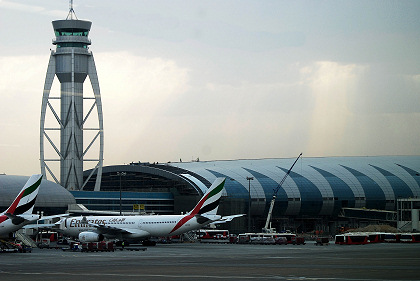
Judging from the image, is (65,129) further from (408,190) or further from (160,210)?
(408,190)

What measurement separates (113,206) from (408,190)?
67559mm

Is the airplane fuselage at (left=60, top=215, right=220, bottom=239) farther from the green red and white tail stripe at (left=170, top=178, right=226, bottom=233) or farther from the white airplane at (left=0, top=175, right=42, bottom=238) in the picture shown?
the white airplane at (left=0, top=175, right=42, bottom=238)

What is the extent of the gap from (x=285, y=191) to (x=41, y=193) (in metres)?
56.1

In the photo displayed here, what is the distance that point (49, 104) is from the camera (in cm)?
18250

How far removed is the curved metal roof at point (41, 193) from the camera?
134m

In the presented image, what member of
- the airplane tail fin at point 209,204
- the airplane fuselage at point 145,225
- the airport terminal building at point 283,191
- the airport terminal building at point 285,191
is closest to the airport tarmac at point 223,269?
the airplane tail fin at point 209,204

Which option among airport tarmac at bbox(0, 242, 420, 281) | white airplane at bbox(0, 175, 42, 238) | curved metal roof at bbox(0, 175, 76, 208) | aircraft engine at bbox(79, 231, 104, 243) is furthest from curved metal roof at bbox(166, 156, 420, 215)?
airport tarmac at bbox(0, 242, 420, 281)

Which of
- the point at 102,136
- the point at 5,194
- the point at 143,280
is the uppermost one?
the point at 102,136

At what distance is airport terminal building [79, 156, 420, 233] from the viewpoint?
165000 mm

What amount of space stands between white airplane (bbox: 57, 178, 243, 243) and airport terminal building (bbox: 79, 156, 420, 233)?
63.7 meters

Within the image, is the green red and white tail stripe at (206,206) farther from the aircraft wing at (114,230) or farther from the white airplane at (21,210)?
the white airplane at (21,210)

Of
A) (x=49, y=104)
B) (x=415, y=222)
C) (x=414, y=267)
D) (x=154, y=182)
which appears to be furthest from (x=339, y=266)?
(x=49, y=104)

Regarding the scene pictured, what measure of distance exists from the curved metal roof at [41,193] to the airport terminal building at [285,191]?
17498mm

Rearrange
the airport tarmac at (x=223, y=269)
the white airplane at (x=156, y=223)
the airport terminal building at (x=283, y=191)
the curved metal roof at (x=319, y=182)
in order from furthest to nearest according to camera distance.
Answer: the curved metal roof at (x=319, y=182), the airport terminal building at (x=283, y=191), the white airplane at (x=156, y=223), the airport tarmac at (x=223, y=269)
